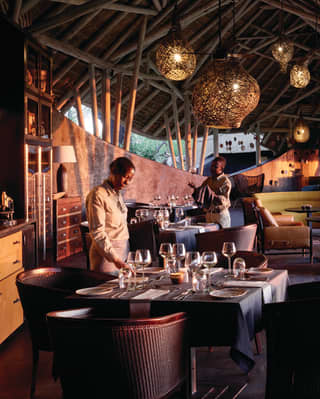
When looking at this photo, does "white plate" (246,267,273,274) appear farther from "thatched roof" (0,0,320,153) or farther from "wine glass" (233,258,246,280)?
"thatched roof" (0,0,320,153)

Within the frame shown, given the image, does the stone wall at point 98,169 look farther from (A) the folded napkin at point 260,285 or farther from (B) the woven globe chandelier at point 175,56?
(A) the folded napkin at point 260,285

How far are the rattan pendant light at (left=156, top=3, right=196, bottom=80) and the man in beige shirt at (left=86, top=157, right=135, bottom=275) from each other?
1686 mm

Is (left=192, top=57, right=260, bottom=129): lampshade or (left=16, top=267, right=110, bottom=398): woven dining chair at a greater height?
(left=192, top=57, right=260, bottom=129): lampshade

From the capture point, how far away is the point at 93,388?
2.42 m

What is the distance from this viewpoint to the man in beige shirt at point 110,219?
3957 millimetres

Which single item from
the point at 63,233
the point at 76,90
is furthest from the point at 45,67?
the point at 76,90

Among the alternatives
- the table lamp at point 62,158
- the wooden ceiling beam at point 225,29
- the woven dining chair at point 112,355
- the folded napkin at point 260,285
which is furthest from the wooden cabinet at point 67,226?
the wooden ceiling beam at point 225,29

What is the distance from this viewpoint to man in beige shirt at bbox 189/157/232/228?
21.3 feet

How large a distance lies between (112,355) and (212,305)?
26.3 inches

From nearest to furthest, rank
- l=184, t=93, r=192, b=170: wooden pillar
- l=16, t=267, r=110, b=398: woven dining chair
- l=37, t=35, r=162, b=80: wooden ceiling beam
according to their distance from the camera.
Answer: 1. l=16, t=267, r=110, b=398: woven dining chair
2. l=37, t=35, r=162, b=80: wooden ceiling beam
3. l=184, t=93, r=192, b=170: wooden pillar

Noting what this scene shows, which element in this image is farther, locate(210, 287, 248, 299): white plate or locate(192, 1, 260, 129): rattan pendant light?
locate(192, 1, 260, 129): rattan pendant light

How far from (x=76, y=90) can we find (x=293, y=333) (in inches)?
505

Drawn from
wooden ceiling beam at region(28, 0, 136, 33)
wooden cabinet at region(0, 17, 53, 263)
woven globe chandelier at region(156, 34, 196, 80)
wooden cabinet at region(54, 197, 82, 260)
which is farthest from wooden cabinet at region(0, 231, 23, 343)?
wooden ceiling beam at region(28, 0, 136, 33)

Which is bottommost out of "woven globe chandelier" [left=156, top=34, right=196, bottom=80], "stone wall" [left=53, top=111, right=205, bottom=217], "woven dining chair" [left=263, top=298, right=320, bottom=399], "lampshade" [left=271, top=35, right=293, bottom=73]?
"woven dining chair" [left=263, top=298, right=320, bottom=399]
